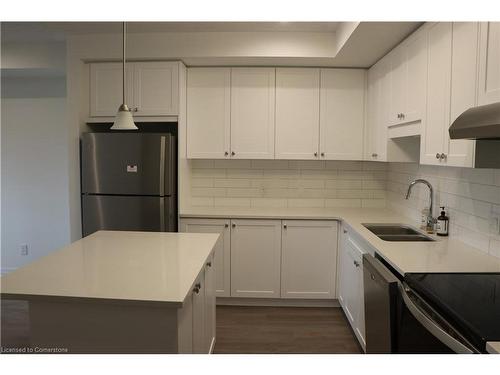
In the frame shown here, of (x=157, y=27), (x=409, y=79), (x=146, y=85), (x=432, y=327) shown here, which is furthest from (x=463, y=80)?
(x=146, y=85)

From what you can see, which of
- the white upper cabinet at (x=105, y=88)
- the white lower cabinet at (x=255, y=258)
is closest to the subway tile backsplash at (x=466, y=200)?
the white lower cabinet at (x=255, y=258)

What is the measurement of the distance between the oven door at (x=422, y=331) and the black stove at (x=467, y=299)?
0.02 m

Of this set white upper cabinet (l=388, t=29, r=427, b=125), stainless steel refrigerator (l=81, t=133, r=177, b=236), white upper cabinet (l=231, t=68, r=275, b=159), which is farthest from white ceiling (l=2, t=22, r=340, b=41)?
stainless steel refrigerator (l=81, t=133, r=177, b=236)

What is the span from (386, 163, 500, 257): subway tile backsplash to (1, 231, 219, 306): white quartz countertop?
156cm

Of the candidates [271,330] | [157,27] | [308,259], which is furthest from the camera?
[308,259]

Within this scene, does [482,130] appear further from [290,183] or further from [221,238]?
[290,183]

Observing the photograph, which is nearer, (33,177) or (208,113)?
(208,113)

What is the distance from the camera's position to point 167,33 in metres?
3.22

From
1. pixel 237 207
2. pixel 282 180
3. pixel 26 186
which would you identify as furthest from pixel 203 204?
pixel 26 186

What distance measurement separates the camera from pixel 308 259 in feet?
11.0

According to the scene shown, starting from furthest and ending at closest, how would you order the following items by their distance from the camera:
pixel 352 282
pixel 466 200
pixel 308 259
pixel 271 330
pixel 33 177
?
pixel 33 177
pixel 308 259
pixel 271 330
pixel 352 282
pixel 466 200

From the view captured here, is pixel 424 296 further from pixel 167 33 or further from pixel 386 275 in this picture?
pixel 167 33

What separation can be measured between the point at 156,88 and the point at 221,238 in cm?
146

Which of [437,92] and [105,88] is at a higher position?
[105,88]
